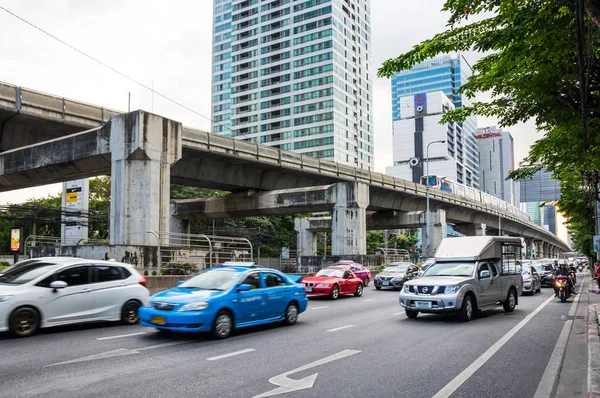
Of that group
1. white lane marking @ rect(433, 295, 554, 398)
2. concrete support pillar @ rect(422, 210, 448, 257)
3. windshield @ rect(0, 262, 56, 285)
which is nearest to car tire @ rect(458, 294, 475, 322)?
white lane marking @ rect(433, 295, 554, 398)

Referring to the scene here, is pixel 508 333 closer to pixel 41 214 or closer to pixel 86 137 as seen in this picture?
pixel 86 137

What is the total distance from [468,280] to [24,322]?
10720 mm

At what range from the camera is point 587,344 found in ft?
32.9

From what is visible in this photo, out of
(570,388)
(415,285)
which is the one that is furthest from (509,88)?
(570,388)

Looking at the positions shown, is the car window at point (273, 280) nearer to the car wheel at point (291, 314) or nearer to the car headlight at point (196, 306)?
the car wheel at point (291, 314)

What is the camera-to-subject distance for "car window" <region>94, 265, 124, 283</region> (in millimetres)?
12123

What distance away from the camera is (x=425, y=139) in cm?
15588

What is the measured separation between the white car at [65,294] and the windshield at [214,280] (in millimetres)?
1929

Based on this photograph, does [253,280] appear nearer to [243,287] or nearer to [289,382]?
[243,287]

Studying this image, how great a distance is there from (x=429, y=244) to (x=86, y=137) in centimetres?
3689

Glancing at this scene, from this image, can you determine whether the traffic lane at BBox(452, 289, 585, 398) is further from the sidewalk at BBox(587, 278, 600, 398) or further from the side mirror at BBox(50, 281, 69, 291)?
the side mirror at BBox(50, 281, 69, 291)

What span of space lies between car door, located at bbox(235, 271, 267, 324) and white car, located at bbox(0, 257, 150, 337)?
315 cm

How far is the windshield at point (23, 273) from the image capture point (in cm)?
1112

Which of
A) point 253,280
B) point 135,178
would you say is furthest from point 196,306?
point 135,178
